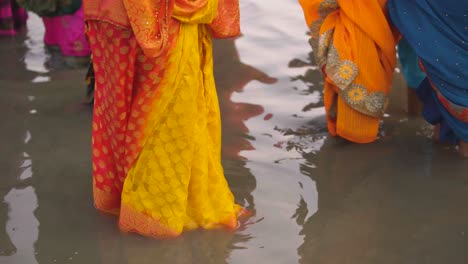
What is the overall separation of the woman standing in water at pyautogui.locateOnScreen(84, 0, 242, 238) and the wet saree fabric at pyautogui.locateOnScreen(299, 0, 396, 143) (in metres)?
0.82

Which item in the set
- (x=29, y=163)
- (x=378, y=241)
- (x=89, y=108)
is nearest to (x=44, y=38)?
(x=89, y=108)

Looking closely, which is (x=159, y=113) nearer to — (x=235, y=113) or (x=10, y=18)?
(x=235, y=113)

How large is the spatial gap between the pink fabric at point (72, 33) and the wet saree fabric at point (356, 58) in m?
1.64

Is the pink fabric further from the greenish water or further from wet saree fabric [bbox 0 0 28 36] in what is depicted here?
wet saree fabric [bbox 0 0 28 36]

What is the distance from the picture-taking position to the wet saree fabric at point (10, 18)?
553 centimetres

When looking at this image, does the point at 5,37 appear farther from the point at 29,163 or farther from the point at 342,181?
the point at 342,181

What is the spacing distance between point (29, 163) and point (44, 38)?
169 centimetres

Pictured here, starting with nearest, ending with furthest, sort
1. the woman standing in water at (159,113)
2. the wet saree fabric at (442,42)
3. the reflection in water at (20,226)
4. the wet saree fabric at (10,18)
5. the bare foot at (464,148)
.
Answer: the woman standing in water at (159,113) → the reflection in water at (20,226) → the wet saree fabric at (442,42) → the bare foot at (464,148) → the wet saree fabric at (10,18)

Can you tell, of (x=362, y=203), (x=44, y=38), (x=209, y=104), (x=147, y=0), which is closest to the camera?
(x=147, y=0)

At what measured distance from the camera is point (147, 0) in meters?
2.86

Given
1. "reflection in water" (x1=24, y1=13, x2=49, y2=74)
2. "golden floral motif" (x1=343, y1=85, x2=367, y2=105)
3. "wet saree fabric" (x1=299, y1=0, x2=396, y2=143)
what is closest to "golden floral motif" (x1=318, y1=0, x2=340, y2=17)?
"wet saree fabric" (x1=299, y1=0, x2=396, y2=143)

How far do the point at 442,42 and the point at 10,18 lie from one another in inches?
125

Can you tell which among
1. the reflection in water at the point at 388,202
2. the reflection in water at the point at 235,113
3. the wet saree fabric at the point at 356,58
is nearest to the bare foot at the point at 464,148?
the reflection in water at the point at 388,202

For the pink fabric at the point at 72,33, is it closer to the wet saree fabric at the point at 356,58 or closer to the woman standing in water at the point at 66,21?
the woman standing in water at the point at 66,21
